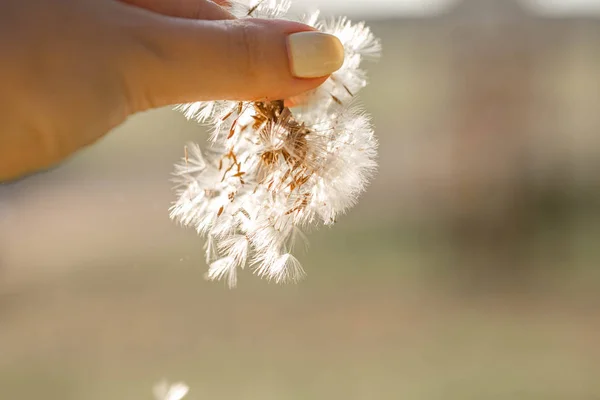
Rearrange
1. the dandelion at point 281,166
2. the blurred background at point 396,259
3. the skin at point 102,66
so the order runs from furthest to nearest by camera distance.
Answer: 1. the blurred background at point 396,259
2. the dandelion at point 281,166
3. the skin at point 102,66

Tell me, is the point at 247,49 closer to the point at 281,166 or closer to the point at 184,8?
the point at 184,8

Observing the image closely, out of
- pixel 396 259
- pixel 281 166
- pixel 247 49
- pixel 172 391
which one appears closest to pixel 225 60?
pixel 247 49

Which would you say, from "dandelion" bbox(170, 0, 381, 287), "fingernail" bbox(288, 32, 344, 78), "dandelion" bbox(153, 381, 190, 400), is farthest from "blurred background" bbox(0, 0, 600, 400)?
"fingernail" bbox(288, 32, 344, 78)

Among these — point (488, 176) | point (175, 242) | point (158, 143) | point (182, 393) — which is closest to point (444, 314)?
point (488, 176)

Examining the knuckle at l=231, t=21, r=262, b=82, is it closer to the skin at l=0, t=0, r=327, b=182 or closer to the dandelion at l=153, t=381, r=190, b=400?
the skin at l=0, t=0, r=327, b=182

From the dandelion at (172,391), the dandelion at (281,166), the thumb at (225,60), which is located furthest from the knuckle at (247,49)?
the dandelion at (172,391)

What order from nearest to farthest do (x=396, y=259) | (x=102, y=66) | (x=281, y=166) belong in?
(x=102, y=66)
(x=281, y=166)
(x=396, y=259)

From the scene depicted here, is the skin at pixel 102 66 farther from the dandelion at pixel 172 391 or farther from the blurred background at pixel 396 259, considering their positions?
the blurred background at pixel 396 259
